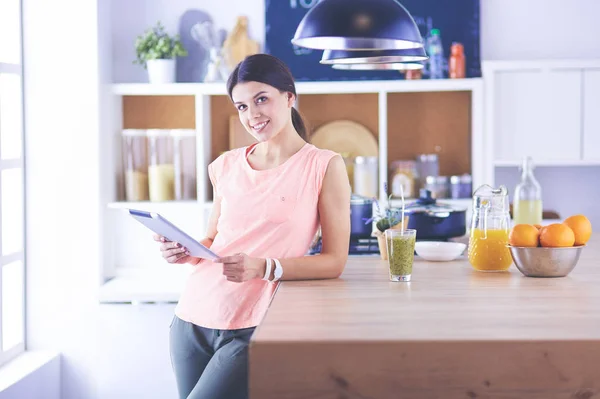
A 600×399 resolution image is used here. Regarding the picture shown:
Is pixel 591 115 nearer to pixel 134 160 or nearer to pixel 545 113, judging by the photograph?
pixel 545 113

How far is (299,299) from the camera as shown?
6.59ft

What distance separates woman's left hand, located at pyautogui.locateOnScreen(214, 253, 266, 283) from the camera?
2162mm

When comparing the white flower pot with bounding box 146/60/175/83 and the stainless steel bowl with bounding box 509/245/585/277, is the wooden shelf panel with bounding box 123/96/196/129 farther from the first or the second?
the stainless steel bowl with bounding box 509/245/585/277

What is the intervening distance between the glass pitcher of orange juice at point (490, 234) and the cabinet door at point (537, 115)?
2.09 meters

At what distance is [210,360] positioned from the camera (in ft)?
7.41

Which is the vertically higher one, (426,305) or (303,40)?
(303,40)

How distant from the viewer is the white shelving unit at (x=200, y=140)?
4.56m

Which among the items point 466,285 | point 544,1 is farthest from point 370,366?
point 544,1

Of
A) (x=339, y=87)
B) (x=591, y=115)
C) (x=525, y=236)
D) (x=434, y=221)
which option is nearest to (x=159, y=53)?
(x=339, y=87)

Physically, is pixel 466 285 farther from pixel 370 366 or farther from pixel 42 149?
pixel 42 149

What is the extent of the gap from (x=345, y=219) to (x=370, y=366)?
2.70 ft

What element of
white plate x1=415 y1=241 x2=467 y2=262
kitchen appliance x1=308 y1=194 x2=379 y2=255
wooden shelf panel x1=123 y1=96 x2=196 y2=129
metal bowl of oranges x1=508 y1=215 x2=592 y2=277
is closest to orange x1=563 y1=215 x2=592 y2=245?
metal bowl of oranges x1=508 y1=215 x2=592 y2=277

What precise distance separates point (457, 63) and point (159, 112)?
1711 millimetres

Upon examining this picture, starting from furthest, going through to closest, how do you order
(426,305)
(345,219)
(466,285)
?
(345,219), (466,285), (426,305)
